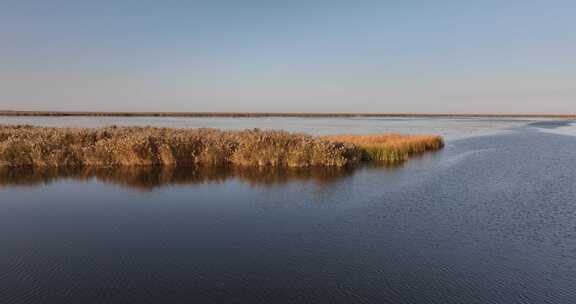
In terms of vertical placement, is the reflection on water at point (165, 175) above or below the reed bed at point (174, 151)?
below

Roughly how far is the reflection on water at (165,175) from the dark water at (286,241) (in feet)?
1.01

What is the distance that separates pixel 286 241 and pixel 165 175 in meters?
12.4

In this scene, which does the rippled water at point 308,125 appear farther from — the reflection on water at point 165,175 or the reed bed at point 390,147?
the reflection on water at point 165,175

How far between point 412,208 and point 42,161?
2176 cm

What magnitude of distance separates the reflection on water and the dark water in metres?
0.31

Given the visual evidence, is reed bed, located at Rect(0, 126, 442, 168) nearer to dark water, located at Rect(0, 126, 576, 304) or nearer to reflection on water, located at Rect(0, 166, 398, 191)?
reflection on water, located at Rect(0, 166, 398, 191)

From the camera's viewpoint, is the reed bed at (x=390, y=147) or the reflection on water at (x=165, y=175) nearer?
the reflection on water at (x=165, y=175)

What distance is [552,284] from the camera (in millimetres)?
7430

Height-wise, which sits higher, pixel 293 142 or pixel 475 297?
pixel 293 142

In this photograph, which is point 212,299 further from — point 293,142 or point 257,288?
point 293,142

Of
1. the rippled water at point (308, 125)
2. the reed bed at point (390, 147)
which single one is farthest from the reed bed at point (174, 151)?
the rippled water at point (308, 125)

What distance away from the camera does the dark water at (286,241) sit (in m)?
7.03

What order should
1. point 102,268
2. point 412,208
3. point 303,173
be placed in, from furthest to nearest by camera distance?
point 303,173 < point 412,208 < point 102,268

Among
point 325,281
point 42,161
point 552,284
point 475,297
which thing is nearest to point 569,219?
point 552,284
